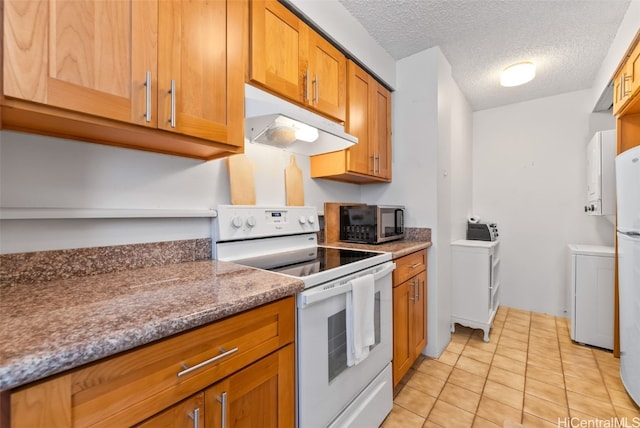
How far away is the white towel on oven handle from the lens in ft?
3.88

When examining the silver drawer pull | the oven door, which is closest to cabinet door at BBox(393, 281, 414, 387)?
the oven door

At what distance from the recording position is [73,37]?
0.73 metres

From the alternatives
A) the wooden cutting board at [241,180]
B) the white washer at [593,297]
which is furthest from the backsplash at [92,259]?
the white washer at [593,297]

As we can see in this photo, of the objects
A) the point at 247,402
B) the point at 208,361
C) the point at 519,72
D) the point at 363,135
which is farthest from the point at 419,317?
the point at 519,72

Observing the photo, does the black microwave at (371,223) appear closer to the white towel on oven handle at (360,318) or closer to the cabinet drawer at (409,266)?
the cabinet drawer at (409,266)

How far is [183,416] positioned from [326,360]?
1.80 feet

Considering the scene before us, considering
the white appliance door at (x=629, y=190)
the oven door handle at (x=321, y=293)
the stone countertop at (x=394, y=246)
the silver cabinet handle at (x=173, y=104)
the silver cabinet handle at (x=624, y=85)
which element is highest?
the silver cabinet handle at (x=624, y=85)

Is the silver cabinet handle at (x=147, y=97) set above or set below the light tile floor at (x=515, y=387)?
above

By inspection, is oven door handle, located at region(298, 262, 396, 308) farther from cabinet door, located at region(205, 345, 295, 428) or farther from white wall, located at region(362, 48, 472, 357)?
white wall, located at region(362, 48, 472, 357)

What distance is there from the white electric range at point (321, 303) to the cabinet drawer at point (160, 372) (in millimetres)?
221

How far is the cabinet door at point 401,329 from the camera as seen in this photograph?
5.35 ft

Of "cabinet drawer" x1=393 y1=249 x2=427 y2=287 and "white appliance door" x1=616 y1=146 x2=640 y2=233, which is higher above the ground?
"white appliance door" x1=616 y1=146 x2=640 y2=233

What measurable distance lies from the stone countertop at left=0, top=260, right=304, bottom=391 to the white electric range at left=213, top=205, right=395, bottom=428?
0.18 meters

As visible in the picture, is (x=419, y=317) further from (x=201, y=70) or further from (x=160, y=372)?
(x=201, y=70)
